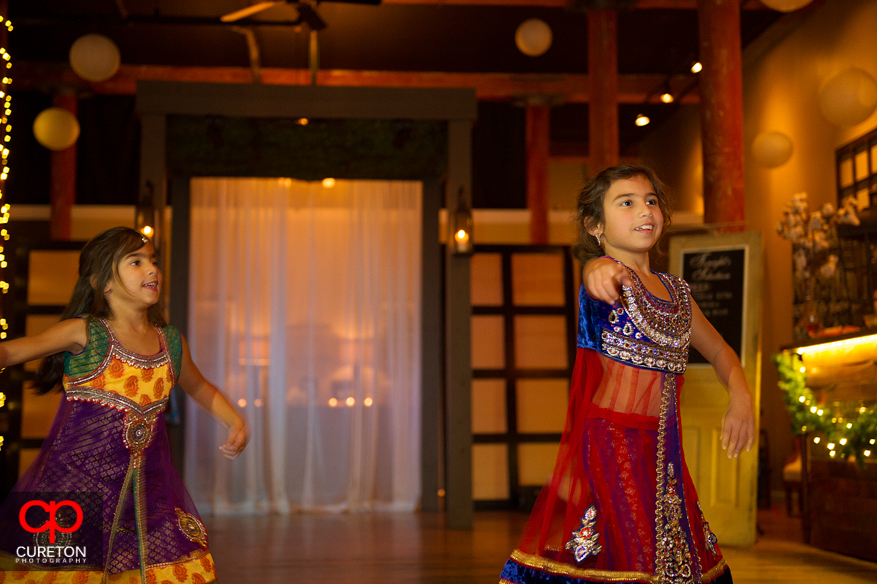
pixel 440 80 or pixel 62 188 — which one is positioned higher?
pixel 440 80

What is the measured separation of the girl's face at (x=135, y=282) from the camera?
253 centimetres

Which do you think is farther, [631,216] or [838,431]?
[838,431]

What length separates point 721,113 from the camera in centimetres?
611

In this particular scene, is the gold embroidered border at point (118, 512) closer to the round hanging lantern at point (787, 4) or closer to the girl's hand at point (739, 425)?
the girl's hand at point (739, 425)

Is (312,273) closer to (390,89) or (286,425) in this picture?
(286,425)

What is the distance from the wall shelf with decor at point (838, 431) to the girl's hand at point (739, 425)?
2700 millimetres

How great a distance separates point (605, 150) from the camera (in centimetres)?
746

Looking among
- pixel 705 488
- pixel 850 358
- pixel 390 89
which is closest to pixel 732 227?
pixel 850 358

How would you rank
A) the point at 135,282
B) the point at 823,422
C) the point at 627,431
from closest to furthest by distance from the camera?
the point at 627,431 → the point at 135,282 → the point at 823,422

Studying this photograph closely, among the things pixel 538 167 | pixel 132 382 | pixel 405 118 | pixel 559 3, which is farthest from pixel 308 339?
pixel 538 167

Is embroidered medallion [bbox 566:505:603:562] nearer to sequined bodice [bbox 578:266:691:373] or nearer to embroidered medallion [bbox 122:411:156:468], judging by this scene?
sequined bodice [bbox 578:266:691:373]

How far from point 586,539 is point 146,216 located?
4.12m

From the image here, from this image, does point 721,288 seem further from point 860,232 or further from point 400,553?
point 400,553

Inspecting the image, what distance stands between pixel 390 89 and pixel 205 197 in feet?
6.50
